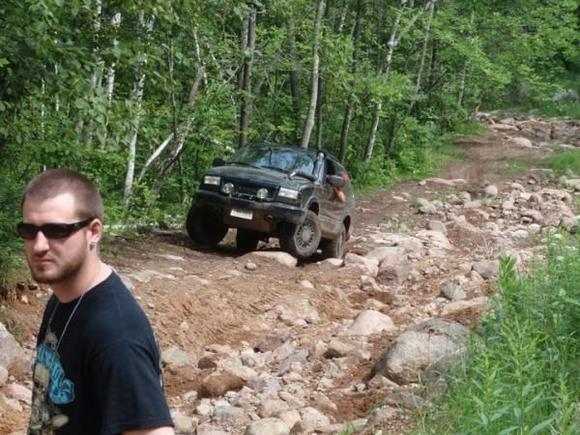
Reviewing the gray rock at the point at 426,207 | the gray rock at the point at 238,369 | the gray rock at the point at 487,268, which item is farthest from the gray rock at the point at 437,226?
the gray rock at the point at 238,369

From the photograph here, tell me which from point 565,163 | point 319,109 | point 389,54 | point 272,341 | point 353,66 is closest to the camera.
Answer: point 272,341

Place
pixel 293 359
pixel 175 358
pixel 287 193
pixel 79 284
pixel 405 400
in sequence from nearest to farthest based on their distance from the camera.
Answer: pixel 79 284
pixel 405 400
pixel 175 358
pixel 293 359
pixel 287 193

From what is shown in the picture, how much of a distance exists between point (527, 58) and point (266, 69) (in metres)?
14.2

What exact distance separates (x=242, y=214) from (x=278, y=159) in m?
1.35

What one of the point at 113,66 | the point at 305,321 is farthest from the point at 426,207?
the point at 113,66

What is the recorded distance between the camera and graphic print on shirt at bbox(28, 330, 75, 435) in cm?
237

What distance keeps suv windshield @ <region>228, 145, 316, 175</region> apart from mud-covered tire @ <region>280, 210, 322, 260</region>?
0.78 metres

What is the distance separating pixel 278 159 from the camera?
43.0 feet

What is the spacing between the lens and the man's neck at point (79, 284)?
239 cm

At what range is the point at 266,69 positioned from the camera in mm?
17625

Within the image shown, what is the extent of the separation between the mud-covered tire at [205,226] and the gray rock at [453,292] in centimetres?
351

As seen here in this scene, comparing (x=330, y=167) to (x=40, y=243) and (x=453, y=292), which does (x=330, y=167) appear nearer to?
(x=453, y=292)

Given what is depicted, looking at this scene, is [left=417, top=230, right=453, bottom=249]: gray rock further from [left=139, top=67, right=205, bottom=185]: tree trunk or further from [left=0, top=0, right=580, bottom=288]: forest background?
[left=139, top=67, right=205, bottom=185]: tree trunk

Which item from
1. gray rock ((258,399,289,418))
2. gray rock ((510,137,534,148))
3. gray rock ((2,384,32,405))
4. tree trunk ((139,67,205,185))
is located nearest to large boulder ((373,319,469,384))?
gray rock ((258,399,289,418))
